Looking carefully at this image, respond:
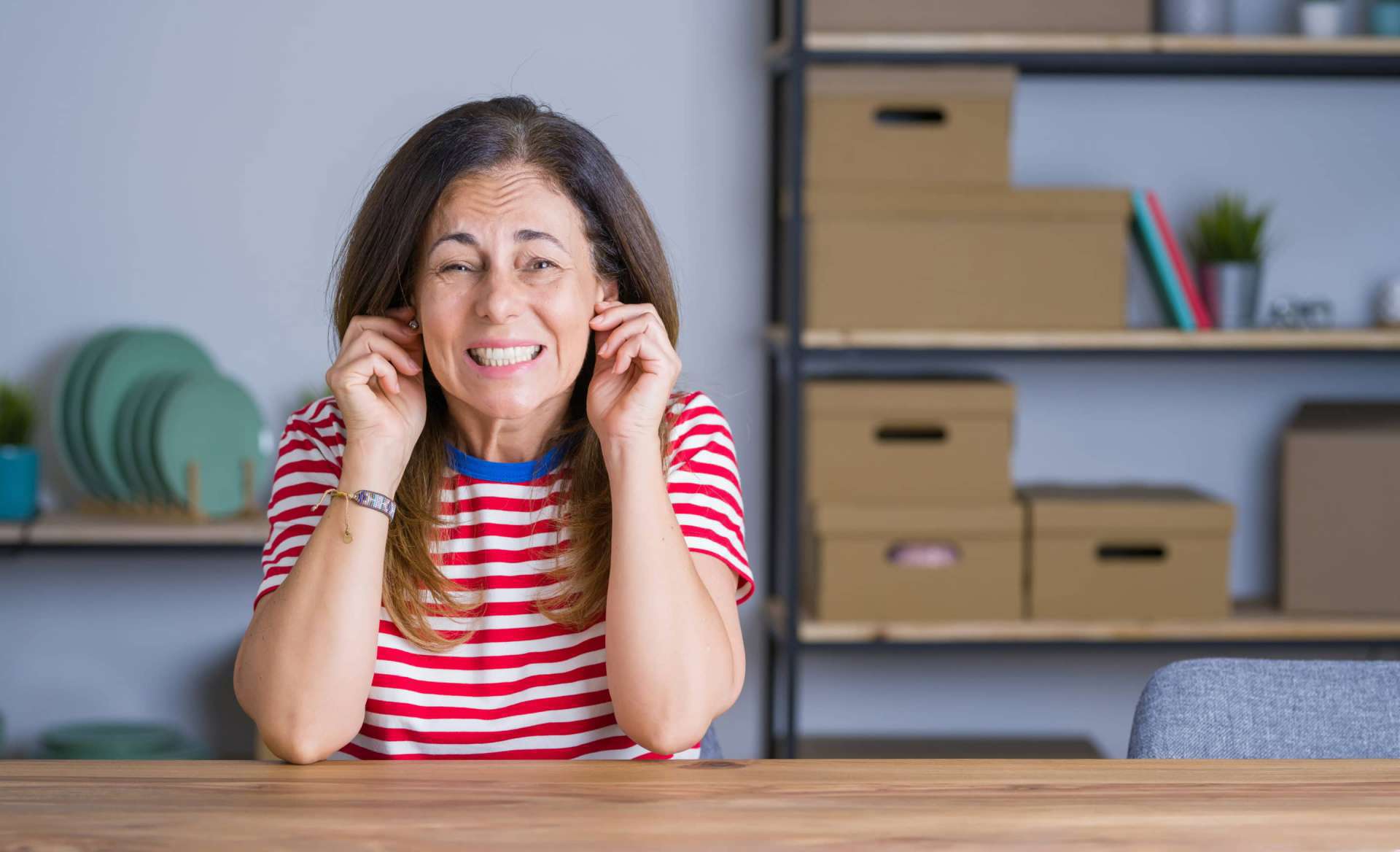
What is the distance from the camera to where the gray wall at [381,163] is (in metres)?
2.85

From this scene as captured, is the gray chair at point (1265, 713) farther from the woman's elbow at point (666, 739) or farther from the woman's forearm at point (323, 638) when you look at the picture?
the woman's forearm at point (323, 638)

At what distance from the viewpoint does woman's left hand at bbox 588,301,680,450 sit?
1312 mm

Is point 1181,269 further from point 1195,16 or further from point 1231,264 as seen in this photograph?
point 1195,16

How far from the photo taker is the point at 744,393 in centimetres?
296

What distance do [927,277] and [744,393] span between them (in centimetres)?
52

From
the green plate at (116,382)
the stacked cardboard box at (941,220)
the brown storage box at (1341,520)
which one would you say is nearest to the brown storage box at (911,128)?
the stacked cardboard box at (941,220)

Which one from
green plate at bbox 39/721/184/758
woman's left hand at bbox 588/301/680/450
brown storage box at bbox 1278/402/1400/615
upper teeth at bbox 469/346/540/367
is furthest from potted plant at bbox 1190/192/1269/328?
green plate at bbox 39/721/184/758

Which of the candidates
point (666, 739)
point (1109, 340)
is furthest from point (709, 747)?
point (1109, 340)

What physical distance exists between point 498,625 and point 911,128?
1.54m

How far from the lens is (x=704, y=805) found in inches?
37.4

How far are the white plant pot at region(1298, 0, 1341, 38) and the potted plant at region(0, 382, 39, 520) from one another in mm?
2557

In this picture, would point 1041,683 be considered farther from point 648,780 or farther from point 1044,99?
point 648,780

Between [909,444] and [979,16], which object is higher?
[979,16]

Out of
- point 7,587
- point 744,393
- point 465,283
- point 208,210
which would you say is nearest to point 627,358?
point 465,283
